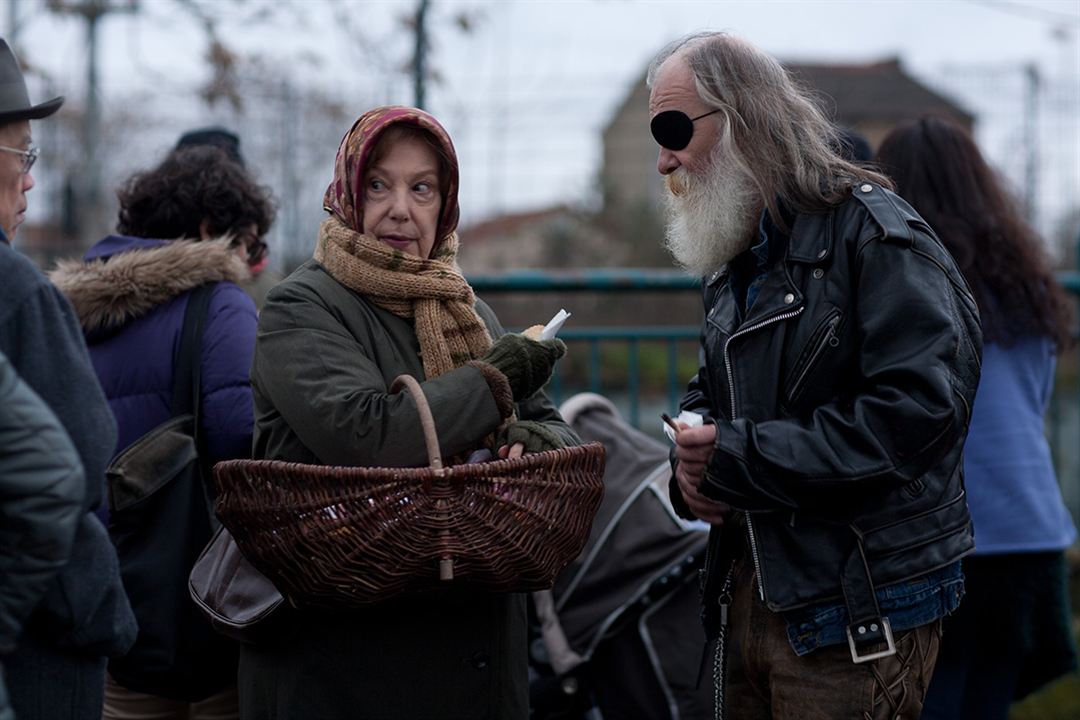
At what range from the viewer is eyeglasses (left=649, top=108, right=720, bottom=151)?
258 centimetres

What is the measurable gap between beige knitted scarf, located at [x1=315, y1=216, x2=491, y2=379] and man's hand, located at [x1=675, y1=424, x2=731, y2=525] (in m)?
0.51

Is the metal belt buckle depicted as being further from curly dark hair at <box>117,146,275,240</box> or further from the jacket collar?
curly dark hair at <box>117,146,275,240</box>

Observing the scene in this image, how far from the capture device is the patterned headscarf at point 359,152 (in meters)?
Result: 2.61

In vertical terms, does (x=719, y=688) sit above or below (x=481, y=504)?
below

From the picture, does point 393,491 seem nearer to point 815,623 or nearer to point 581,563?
point 815,623

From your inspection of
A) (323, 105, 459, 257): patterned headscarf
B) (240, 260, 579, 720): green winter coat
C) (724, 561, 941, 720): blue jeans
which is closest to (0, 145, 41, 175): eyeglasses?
(240, 260, 579, 720): green winter coat

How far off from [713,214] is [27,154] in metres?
1.38

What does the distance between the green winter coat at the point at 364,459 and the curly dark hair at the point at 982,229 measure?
162cm

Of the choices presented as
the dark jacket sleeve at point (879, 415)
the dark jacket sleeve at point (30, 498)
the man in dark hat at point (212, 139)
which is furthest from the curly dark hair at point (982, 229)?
the dark jacket sleeve at point (30, 498)

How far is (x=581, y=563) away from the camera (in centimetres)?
344

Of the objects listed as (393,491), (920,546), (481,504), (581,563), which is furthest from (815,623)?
(581,563)

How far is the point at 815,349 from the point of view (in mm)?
2363

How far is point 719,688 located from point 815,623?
1.30ft

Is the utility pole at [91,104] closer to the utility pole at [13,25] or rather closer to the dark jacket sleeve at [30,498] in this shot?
the utility pole at [13,25]
